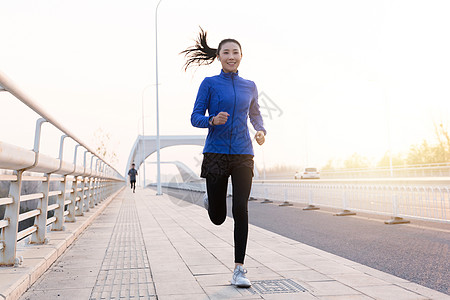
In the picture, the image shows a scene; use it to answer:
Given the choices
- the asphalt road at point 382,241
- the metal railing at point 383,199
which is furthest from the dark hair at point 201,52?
the metal railing at point 383,199

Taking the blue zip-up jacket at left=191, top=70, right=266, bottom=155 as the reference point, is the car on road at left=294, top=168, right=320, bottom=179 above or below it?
above

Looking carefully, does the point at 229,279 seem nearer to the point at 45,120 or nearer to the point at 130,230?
the point at 45,120

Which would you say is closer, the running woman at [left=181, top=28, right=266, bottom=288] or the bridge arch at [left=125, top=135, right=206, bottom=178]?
the running woman at [left=181, top=28, right=266, bottom=288]

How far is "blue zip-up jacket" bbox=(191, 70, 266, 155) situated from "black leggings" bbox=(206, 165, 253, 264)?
0.21 meters

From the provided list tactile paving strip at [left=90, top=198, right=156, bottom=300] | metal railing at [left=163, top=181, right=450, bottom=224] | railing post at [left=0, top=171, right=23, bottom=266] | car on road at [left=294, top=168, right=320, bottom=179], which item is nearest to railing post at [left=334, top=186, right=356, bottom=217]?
metal railing at [left=163, top=181, right=450, bottom=224]

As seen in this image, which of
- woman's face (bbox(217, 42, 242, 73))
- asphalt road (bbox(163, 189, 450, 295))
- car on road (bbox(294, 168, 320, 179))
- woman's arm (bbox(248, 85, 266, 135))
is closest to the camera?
woman's face (bbox(217, 42, 242, 73))

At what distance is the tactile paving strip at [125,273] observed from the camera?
3.51 meters

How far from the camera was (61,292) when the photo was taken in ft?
11.8

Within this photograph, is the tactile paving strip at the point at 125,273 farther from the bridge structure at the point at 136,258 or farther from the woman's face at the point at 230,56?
the woman's face at the point at 230,56

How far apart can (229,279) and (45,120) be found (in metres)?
2.41

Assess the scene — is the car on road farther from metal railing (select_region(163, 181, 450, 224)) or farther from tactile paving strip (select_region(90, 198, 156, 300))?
tactile paving strip (select_region(90, 198, 156, 300))

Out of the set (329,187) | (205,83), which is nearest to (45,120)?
(205,83)

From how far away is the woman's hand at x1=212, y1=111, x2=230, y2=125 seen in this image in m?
3.46

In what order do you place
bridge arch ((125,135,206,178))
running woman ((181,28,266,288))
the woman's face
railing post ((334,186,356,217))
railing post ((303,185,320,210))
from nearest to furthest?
1. running woman ((181,28,266,288))
2. the woman's face
3. railing post ((334,186,356,217))
4. railing post ((303,185,320,210))
5. bridge arch ((125,135,206,178))
